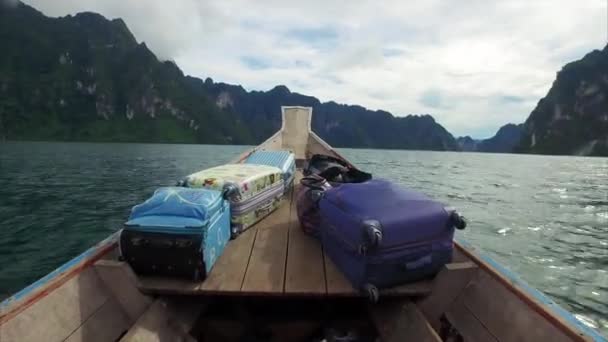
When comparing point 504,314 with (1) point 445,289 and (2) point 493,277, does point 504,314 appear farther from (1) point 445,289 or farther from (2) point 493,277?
(1) point 445,289

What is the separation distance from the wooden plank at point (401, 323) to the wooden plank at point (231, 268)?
4.68ft

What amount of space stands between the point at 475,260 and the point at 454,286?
0.46m

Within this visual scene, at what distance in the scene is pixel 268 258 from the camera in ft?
12.7

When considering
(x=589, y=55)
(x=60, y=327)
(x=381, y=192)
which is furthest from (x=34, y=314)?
(x=589, y=55)

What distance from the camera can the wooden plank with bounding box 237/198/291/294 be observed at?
3.18 meters

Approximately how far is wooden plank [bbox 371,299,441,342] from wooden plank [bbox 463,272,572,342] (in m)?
0.60

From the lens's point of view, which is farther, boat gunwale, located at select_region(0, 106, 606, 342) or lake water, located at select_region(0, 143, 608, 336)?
lake water, located at select_region(0, 143, 608, 336)

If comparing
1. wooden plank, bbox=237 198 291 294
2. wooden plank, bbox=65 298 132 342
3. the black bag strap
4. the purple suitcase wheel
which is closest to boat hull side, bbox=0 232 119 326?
wooden plank, bbox=65 298 132 342

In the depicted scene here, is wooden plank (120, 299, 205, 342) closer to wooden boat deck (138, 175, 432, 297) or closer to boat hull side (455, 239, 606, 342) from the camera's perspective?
wooden boat deck (138, 175, 432, 297)

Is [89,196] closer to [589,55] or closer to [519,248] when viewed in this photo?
[519,248]

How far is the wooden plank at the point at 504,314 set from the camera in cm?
249

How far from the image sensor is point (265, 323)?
139 inches

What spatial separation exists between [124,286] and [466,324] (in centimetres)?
337

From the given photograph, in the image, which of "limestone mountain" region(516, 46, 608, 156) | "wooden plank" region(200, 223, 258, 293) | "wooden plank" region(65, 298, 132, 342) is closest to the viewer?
"wooden plank" region(65, 298, 132, 342)
